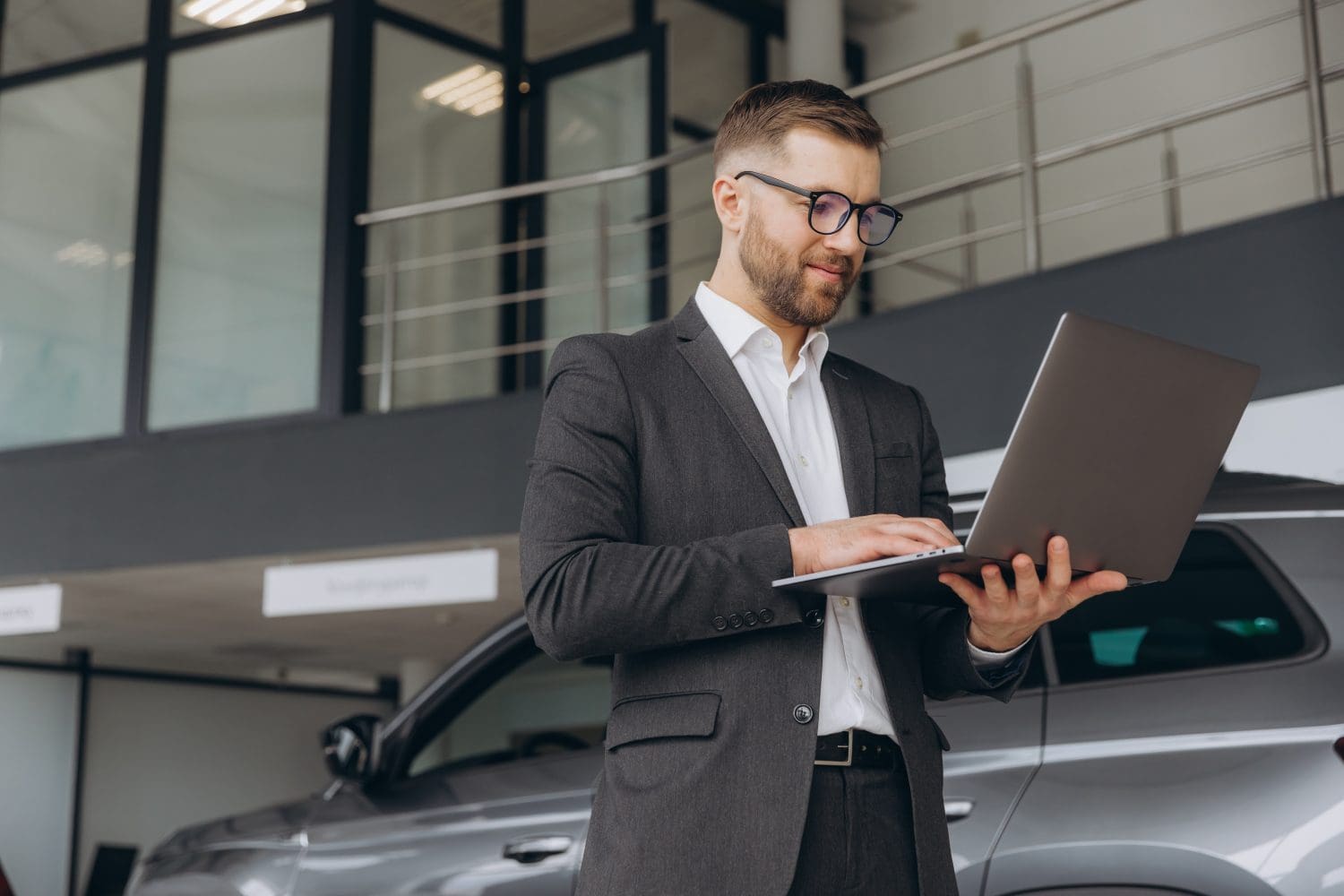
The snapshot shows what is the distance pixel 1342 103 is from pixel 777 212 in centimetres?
773

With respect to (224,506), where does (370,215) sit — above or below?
above

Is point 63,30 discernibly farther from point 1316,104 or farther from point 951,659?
point 951,659

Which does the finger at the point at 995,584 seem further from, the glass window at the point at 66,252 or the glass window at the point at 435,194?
the glass window at the point at 66,252

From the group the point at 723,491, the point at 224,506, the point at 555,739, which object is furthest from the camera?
the point at 224,506

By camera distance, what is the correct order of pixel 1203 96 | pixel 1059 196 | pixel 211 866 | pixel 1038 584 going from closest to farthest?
1. pixel 1038 584
2. pixel 211 866
3. pixel 1203 96
4. pixel 1059 196

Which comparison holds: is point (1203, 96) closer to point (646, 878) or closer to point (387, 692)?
point (646, 878)

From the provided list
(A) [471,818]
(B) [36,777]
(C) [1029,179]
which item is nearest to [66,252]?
(B) [36,777]

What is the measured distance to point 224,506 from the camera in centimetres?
787

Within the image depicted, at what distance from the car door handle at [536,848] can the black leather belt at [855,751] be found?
1612mm

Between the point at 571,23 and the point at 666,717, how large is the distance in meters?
9.94

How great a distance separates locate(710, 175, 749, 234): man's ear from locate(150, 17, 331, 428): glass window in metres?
7.01

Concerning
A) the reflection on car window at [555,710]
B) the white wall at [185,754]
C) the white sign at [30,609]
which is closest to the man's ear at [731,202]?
the reflection on car window at [555,710]

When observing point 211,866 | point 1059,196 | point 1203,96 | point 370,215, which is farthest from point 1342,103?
point 211,866

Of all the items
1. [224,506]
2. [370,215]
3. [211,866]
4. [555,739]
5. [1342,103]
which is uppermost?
[1342,103]
